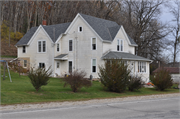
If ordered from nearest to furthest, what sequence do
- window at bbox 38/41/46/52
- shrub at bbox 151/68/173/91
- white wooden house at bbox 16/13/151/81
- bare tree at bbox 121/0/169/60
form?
1. shrub at bbox 151/68/173/91
2. white wooden house at bbox 16/13/151/81
3. window at bbox 38/41/46/52
4. bare tree at bbox 121/0/169/60

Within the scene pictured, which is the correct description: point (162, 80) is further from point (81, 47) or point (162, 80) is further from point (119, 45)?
point (81, 47)

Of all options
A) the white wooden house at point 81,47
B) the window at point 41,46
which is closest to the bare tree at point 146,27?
the white wooden house at point 81,47

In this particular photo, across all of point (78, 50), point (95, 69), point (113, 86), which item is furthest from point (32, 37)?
point (113, 86)

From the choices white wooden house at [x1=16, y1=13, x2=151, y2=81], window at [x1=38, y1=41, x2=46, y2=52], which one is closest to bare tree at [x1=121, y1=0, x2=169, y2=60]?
white wooden house at [x1=16, y1=13, x2=151, y2=81]

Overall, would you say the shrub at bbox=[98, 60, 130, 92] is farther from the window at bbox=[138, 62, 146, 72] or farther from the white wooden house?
the window at bbox=[138, 62, 146, 72]

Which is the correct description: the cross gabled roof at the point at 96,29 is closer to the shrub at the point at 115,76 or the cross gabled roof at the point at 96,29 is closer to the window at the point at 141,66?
the window at the point at 141,66

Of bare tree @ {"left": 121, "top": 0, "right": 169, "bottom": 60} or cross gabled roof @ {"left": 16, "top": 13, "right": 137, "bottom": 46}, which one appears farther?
bare tree @ {"left": 121, "top": 0, "right": 169, "bottom": 60}

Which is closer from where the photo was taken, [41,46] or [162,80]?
[162,80]

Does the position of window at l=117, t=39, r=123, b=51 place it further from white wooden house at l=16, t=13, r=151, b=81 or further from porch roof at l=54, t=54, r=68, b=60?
porch roof at l=54, t=54, r=68, b=60

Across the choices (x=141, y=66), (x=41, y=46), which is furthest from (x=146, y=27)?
(x=41, y=46)

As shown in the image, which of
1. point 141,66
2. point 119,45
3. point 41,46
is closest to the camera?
point 119,45

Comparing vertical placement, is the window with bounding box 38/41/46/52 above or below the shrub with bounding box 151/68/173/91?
above

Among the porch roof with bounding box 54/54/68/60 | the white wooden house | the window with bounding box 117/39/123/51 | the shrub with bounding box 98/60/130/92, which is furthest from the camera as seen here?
the window with bounding box 117/39/123/51

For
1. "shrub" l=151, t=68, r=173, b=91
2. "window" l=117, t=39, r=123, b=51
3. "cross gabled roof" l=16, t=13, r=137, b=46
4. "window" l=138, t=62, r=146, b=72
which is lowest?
"shrub" l=151, t=68, r=173, b=91
